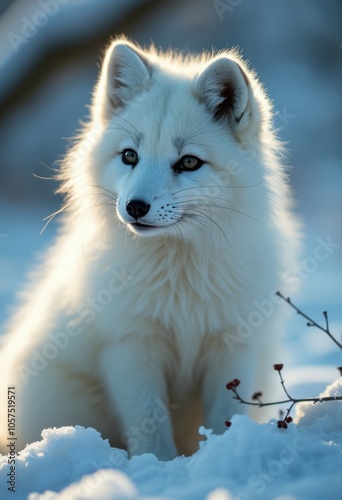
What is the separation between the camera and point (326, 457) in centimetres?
187

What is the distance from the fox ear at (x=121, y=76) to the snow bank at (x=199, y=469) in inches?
65.5

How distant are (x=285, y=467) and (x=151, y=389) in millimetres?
1065

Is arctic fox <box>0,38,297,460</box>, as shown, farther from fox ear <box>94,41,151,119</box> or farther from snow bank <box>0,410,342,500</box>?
snow bank <box>0,410,342,500</box>

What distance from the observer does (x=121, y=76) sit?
3.11m

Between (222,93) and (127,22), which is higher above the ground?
(127,22)

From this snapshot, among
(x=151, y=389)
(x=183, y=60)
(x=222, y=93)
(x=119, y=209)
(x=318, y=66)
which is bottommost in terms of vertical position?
(x=151, y=389)

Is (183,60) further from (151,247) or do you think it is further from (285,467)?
(285,467)

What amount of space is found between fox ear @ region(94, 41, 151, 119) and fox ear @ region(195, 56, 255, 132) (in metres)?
0.31

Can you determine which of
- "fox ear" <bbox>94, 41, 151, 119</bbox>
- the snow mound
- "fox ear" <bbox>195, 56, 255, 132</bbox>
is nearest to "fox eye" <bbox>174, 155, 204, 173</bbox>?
"fox ear" <bbox>195, 56, 255, 132</bbox>

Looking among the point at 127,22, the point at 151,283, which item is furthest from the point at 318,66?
the point at 151,283

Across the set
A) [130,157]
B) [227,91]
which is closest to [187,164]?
[130,157]

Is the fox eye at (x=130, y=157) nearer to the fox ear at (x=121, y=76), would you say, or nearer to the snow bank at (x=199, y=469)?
the fox ear at (x=121, y=76)

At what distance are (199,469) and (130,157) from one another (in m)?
1.47

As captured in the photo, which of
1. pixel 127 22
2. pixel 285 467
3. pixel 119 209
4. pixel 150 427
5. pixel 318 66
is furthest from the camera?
pixel 318 66
